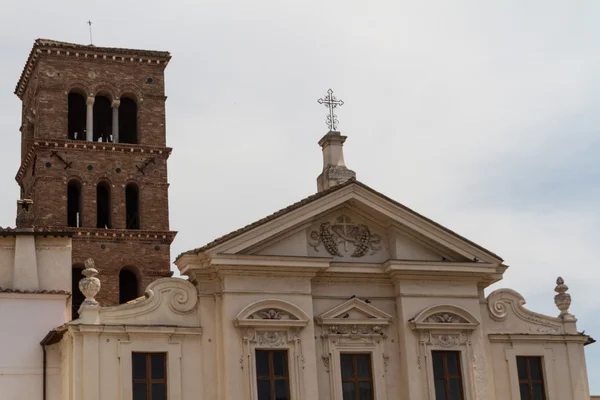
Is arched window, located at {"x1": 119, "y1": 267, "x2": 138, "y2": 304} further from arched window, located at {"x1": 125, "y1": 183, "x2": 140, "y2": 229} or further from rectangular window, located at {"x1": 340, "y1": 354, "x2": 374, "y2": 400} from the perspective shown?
rectangular window, located at {"x1": 340, "y1": 354, "x2": 374, "y2": 400}

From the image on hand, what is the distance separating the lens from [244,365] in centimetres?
2648

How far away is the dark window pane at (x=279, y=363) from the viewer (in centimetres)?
2699

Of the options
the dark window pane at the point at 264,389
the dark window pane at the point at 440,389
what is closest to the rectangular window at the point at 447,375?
the dark window pane at the point at 440,389

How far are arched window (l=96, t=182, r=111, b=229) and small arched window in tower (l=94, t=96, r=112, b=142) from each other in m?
2.22

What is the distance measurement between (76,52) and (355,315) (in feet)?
72.3

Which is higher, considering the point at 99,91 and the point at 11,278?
the point at 99,91

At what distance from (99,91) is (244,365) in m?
22.1

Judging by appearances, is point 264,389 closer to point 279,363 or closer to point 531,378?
point 279,363

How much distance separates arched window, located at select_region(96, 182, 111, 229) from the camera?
147 feet

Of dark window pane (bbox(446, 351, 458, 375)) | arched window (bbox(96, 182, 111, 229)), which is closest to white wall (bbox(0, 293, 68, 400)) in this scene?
dark window pane (bbox(446, 351, 458, 375))

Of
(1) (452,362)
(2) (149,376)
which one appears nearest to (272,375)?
(2) (149,376)

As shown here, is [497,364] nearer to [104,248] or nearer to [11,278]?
[11,278]

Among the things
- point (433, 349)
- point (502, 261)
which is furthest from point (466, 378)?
point (502, 261)

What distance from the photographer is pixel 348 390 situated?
27625mm
